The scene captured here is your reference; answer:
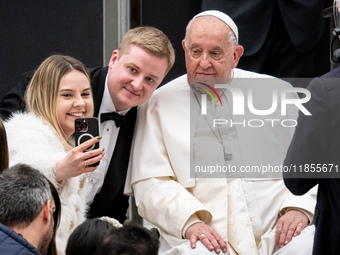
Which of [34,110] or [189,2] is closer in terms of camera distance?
[34,110]

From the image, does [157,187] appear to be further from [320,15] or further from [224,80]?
[320,15]

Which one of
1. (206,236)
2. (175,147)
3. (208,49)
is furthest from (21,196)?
(208,49)

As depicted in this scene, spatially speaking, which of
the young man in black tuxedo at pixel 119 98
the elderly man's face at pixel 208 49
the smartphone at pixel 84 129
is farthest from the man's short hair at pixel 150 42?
the smartphone at pixel 84 129

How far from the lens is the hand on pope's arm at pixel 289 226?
3602 mm

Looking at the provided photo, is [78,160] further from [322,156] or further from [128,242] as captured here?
[322,156]

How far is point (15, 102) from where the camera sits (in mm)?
4008

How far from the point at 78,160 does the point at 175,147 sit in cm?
76

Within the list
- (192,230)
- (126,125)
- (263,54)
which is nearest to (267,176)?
(192,230)

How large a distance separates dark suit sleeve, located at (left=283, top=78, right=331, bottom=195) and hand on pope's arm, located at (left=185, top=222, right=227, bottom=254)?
63cm

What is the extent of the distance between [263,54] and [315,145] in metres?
2.17

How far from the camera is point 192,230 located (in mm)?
3574

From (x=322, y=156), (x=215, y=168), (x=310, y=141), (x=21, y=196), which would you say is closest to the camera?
(x=21, y=196)

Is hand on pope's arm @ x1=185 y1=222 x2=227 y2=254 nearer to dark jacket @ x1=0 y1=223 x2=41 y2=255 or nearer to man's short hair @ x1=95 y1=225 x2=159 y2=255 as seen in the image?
man's short hair @ x1=95 y1=225 x2=159 y2=255

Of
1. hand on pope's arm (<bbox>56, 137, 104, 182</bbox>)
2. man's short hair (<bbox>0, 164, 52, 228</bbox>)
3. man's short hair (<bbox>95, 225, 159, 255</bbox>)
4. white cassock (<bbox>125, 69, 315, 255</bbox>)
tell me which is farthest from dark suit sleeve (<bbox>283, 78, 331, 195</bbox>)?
man's short hair (<bbox>0, 164, 52, 228</bbox>)
